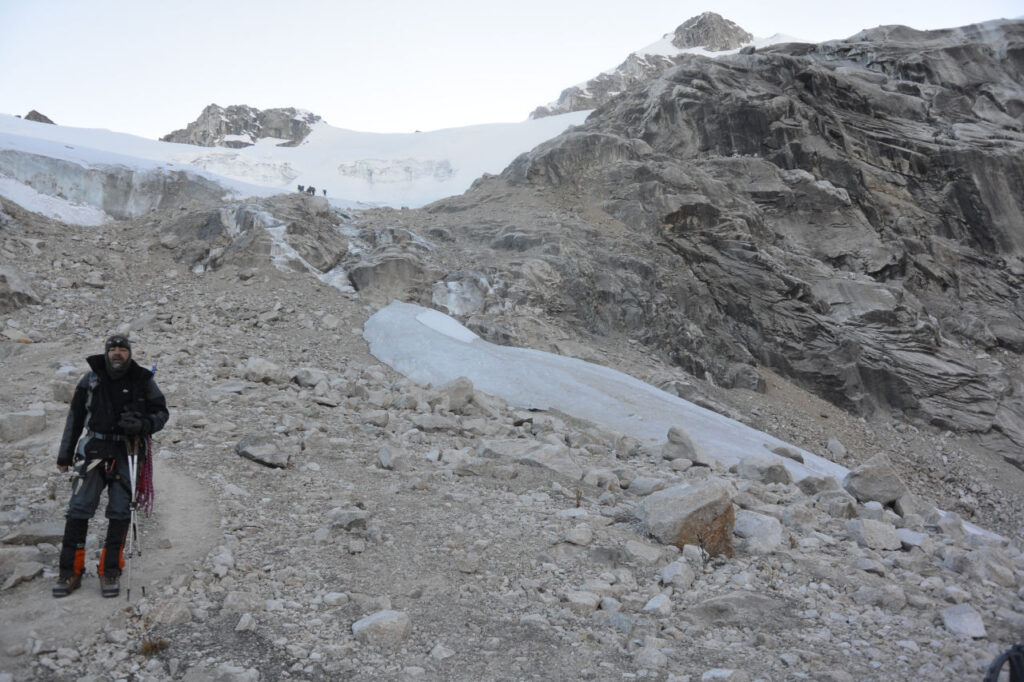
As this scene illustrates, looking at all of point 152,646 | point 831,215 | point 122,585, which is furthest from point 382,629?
point 831,215

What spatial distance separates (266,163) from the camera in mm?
40625

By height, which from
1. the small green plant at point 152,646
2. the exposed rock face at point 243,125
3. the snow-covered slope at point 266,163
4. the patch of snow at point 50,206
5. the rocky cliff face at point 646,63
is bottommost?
the small green plant at point 152,646

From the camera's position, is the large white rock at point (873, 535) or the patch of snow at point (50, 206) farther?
the patch of snow at point (50, 206)

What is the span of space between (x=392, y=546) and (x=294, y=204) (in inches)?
631

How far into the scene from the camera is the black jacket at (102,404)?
4.67 metres

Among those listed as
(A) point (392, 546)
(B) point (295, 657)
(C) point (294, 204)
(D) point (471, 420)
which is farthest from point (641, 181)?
(B) point (295, 657)

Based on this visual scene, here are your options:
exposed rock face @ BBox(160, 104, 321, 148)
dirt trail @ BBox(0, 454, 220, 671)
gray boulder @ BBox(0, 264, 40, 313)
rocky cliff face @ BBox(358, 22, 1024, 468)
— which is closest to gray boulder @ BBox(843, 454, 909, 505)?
dirt trail @ BBox(0, 454, 220, 671)

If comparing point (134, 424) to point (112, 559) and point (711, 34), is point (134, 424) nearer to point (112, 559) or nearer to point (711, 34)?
point (112, 559)

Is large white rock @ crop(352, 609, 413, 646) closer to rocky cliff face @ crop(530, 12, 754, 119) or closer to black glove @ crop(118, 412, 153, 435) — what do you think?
black glove @ crop(118, 412, 153, 435)

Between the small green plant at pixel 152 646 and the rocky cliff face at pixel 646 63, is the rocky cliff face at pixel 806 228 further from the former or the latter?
the rocky cliff face at pixel 646 63

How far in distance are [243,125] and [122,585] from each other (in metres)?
72.7

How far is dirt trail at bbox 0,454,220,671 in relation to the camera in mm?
3865

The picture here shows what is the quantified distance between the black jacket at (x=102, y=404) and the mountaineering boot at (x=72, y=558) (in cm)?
51

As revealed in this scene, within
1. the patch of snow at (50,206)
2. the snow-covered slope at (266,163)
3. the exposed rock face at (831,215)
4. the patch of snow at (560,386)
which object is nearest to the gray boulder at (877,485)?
the patch of snow at (560,386)
